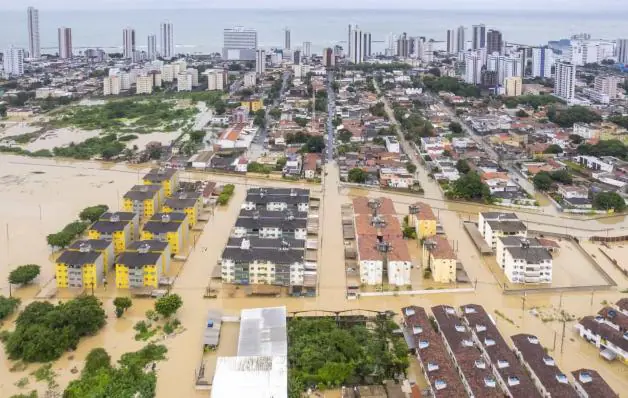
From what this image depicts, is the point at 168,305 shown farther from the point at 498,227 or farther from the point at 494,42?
the point at 494,42

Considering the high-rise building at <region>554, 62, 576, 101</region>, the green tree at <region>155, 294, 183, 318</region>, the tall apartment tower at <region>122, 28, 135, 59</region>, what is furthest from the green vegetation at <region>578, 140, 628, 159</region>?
the tall apartment tower at <region>122, 28, 135, 59</region>

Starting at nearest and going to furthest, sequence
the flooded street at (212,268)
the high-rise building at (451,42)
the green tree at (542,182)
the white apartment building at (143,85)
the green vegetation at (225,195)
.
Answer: the flooded street at (212,268)
the green vegetation at (225,195)
the green tree at (542,182)
the white apartment building at (143,85)
the high-rise building at (451,42)

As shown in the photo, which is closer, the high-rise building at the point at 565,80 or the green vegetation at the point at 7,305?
the green vegetation at the point at 7,305

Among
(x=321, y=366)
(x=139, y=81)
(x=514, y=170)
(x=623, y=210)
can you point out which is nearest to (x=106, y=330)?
(x=321, y=366)

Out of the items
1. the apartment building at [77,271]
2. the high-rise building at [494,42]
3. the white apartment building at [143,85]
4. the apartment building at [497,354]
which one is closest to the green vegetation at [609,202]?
the apartment building at [497,354]

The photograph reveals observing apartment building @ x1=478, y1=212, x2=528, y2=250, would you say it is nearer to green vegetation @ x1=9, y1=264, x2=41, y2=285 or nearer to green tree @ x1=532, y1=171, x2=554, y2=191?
green tree @ x1=532, y1=171, x2=554, y2=191

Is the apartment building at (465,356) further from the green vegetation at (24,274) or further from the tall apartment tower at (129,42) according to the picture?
the tall apartment tower at (129,42)
